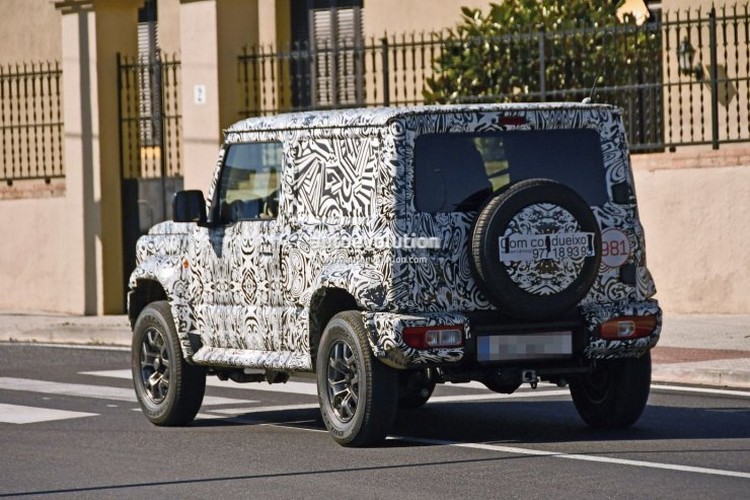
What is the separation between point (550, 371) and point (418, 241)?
112cm

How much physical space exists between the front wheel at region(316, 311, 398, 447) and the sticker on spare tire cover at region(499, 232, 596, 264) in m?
0.95

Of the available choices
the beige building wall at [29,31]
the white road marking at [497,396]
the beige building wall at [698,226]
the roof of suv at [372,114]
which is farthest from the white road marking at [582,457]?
the beige building wall at [29,31]

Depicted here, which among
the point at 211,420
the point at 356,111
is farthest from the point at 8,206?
the point at 356,111

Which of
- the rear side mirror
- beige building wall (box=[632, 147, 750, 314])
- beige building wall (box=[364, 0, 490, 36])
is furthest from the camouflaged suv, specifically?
beige building wall (box=[364, 0, 490, 36])

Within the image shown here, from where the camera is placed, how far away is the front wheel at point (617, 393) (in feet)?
35.4

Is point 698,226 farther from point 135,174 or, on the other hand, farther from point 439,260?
point 439,260

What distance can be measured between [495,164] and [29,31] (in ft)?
71.7

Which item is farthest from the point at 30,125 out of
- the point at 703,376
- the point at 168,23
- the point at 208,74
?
the point at 703,376

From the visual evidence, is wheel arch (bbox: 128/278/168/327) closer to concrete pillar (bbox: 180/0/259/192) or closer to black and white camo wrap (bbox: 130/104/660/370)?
black and white camo wrap (bbox: 130/104/660/370)

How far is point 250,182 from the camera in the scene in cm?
1146

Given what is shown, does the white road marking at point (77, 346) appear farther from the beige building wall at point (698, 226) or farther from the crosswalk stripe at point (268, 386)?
the beige building wall at point (698, 226)

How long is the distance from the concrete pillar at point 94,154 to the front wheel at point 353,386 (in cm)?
1264

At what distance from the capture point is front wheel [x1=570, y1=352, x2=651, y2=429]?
35.4 ft

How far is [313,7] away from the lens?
96.0 feet
